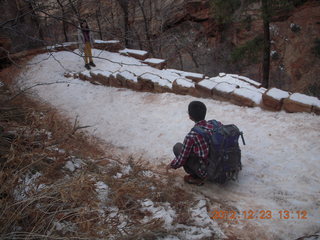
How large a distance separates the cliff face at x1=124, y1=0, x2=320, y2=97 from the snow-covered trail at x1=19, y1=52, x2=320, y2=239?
9.74 m

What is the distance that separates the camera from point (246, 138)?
4.16 m

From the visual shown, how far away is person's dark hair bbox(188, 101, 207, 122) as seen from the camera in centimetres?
297

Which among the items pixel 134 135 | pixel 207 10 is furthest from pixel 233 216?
pixel 207 10

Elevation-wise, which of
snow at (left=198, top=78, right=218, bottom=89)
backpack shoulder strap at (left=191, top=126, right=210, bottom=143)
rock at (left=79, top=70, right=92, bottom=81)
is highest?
rock at (left=79, top=70, right=92, bottom=81)

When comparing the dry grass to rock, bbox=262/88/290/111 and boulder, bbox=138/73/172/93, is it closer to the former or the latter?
rock, bbox=262/88/290/111

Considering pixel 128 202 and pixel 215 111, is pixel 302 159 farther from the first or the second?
pixel 128 202

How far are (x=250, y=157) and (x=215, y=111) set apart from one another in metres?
1.43

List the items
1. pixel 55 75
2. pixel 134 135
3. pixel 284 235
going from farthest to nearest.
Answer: pixel 55 75, pixel 134 135, pixel 284 235

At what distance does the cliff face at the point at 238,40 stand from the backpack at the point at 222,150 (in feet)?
42.4

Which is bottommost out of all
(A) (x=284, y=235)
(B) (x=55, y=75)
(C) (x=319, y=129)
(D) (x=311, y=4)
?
(A) (x=284, y=235)

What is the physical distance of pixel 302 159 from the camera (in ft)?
11.2

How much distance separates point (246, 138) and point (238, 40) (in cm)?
1779

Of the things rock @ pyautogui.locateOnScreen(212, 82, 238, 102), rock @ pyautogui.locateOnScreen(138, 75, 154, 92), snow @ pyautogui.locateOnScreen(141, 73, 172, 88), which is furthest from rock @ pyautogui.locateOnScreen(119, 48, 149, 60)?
rock @ pyautogui.locateOnScreen(212, 82, 238, 102)

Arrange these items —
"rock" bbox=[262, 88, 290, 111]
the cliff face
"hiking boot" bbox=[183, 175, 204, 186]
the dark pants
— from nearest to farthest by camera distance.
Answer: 1. the dark pants
2. "hiking boot" bbox=[183, 175, 204, 186]
3. "rock" bbox=[262, 88, 290, 111]
4. the cliff face
